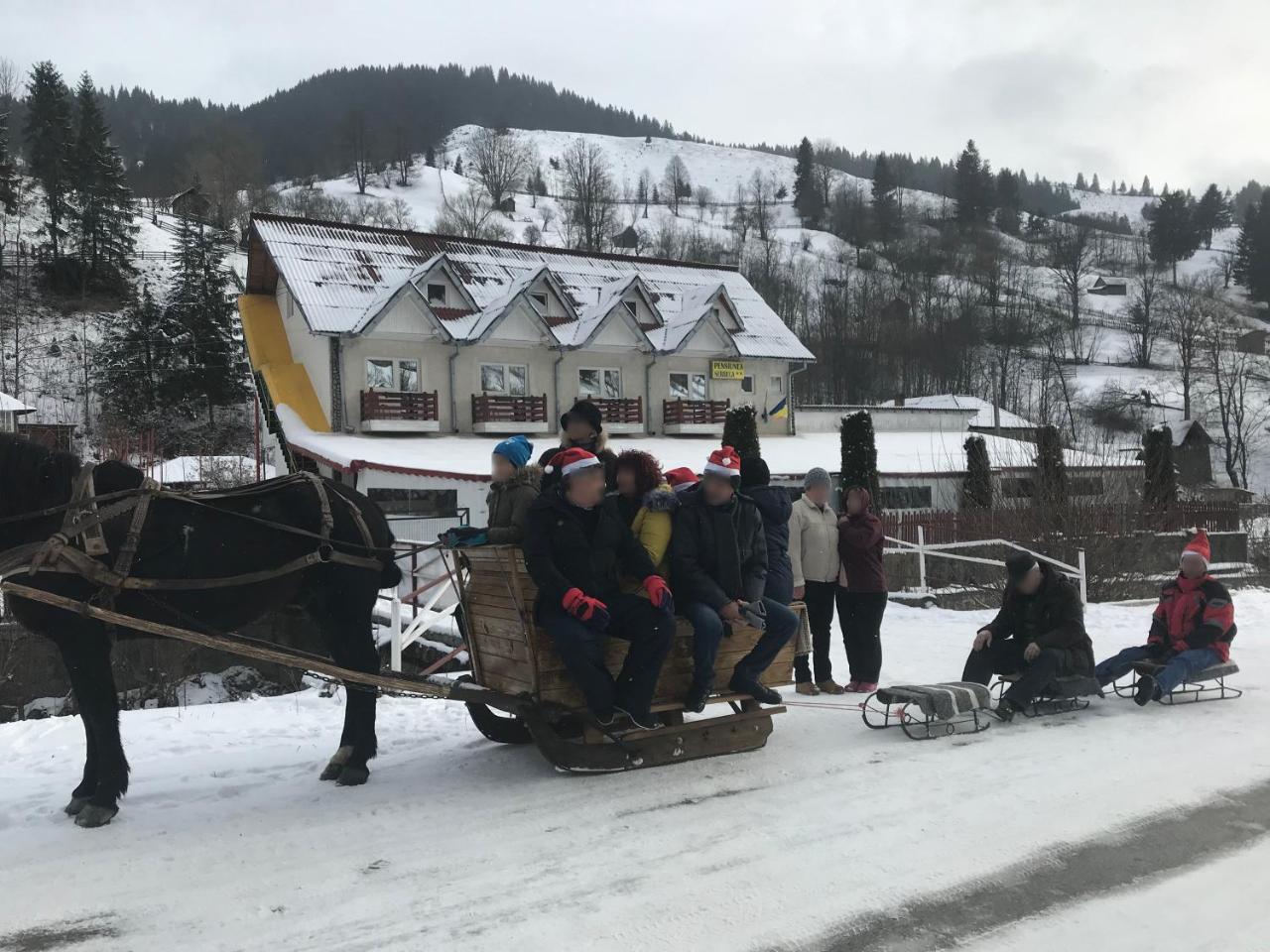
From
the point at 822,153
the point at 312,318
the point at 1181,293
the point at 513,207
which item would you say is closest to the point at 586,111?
the point at 822,153

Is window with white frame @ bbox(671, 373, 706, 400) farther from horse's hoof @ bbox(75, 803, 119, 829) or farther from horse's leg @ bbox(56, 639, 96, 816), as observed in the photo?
horse's hoof @ bbox(75, 803, 119, 829)

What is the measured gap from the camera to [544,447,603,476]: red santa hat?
5.41 m

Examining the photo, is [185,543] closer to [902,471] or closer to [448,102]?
[902,471]

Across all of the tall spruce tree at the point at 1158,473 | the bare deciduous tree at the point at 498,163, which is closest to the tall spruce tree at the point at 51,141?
the bare deciduous tree at the point at 498,163

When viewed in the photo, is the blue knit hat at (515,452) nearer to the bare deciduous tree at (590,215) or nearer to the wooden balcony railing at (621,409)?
the wooden balcony railing at (621,409)

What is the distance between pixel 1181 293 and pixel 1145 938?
91.9 m

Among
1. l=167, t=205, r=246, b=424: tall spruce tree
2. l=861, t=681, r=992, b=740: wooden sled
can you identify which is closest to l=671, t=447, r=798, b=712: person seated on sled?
l=861, t=681, r=992, b=740: wooden sled

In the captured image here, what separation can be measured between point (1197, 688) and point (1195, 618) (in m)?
0.69

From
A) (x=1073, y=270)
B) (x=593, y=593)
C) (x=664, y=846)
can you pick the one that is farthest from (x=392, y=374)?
(x=1073, y=270)

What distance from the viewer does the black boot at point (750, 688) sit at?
6.04m

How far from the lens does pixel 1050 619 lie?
7211mm

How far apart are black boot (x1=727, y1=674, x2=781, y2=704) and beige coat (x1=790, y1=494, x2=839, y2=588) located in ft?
7.43

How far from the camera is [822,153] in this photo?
139 meters

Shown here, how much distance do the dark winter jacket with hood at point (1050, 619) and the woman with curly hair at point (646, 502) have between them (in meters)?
3.20
